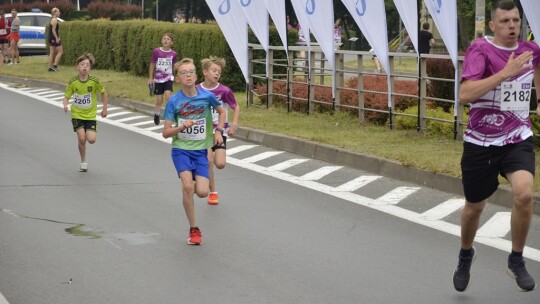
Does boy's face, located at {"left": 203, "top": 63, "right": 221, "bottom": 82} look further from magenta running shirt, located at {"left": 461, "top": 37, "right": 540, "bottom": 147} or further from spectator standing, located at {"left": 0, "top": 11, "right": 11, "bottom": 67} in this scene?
spectator standing, located at {"left": 0, "top": 11, "right": 11, "bottom": 67}

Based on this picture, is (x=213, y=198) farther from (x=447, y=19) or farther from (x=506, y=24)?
(x=506, y=24)

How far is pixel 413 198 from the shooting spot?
12.6 meters

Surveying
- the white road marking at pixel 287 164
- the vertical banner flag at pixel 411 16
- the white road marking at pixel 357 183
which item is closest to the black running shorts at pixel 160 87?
the vertical banner flag at pixel 411 16

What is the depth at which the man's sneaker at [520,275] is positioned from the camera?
763 cm

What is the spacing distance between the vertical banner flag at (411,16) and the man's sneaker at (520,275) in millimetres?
9608

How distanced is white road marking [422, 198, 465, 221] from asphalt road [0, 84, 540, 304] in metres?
0.16

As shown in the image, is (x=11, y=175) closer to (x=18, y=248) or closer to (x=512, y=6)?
(x=18, y=248)

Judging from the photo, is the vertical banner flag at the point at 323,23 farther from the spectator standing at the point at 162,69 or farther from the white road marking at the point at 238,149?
the spectator standing at the point at 162,69

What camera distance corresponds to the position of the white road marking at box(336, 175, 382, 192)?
13391 mm

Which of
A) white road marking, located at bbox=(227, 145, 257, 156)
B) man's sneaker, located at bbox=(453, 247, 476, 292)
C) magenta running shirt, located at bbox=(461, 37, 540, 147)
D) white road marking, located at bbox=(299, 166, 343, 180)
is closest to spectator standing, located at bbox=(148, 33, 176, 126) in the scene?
white road marking, located at bbox=(227, 145, 257, 156)

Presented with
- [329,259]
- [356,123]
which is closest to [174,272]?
[329,259]

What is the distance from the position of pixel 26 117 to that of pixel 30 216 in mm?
11513

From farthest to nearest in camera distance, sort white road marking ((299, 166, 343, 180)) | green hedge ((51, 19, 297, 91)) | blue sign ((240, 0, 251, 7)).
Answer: green hedge ((51, 19, 297, 91)) → blue sign ((240, 0, 251, 7)) → white road marking ((299, 166, 343, 180))

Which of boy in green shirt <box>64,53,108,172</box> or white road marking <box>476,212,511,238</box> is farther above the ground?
boy in green shirt <box>64,53,108,172</box>
